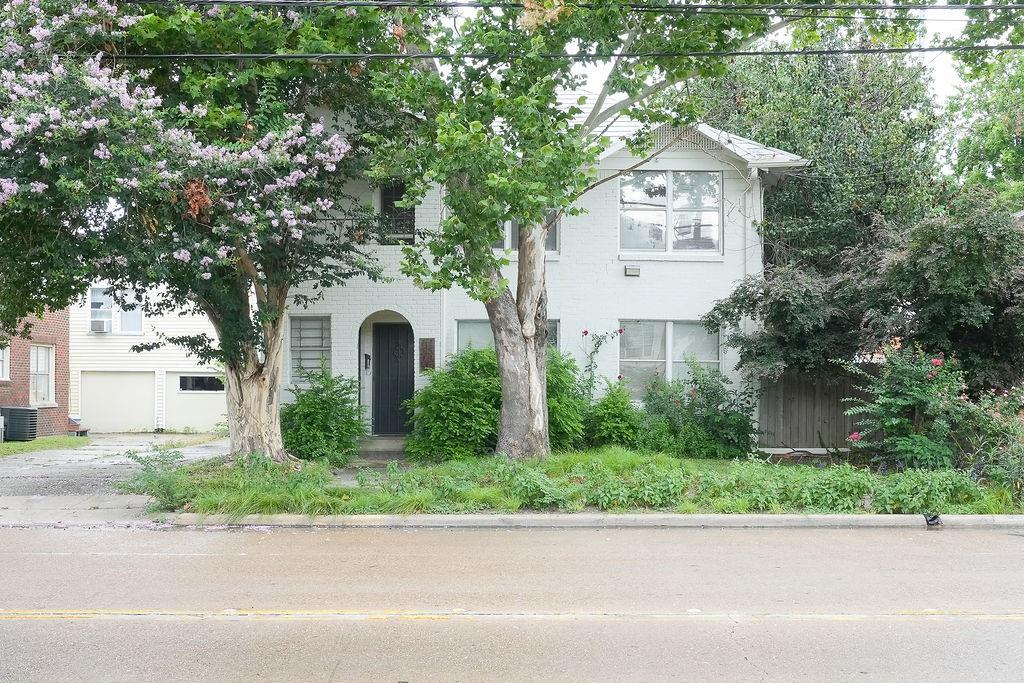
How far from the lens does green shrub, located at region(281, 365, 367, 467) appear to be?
49.6 ft

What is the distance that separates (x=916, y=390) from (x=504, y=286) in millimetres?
6028

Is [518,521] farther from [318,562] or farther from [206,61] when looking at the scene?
[206,61]

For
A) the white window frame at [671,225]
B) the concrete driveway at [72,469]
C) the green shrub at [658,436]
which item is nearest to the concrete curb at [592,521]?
the concrete driveway at [72,469]

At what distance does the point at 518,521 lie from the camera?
10.1 metres

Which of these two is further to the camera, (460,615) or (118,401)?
(118,401)

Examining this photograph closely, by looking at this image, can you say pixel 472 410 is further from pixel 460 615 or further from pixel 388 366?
pixel 460 615

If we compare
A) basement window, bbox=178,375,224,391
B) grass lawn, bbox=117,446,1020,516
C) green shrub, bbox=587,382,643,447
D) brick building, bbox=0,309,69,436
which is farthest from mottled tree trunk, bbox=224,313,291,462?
basement window, bbox=178,375,224,391

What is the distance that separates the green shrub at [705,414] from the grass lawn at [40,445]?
13705 mm

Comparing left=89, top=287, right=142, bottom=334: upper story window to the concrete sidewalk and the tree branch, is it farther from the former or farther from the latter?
the tree branch

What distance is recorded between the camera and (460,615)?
20.6ft

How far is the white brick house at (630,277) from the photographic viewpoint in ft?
55.2

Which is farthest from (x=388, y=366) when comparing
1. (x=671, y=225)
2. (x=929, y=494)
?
(x=929, y=494)

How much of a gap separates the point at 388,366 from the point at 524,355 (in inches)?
191

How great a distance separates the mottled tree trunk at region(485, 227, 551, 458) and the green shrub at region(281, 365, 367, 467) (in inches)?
121
